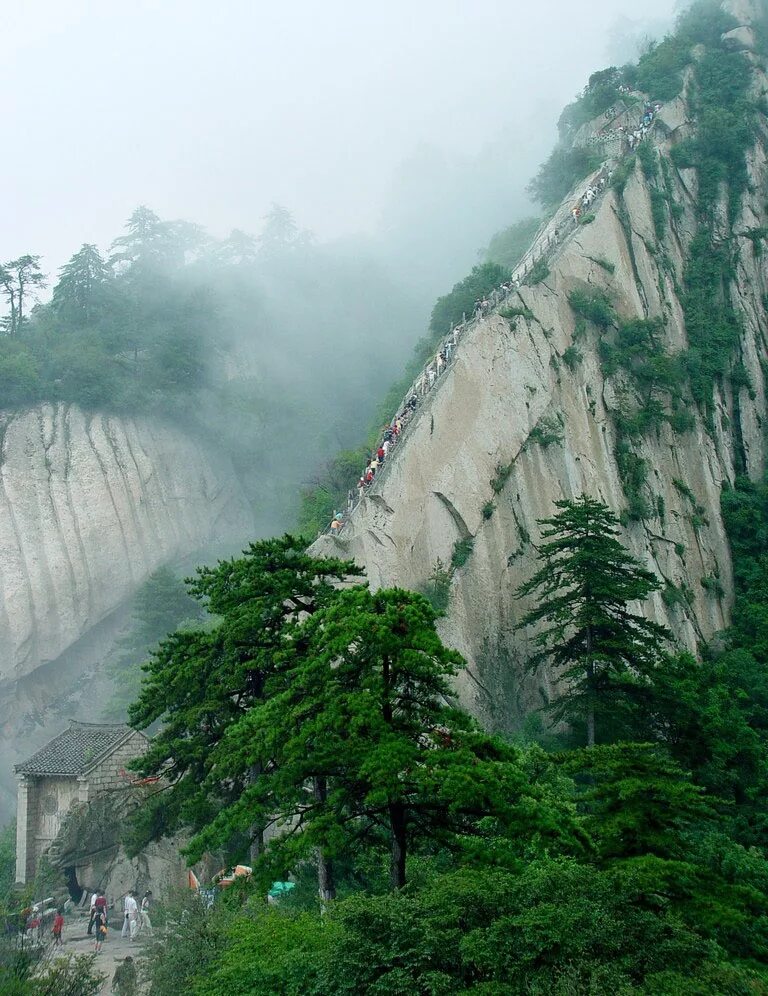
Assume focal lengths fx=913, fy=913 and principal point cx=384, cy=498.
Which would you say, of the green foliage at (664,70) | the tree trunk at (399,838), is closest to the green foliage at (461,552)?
the tree trunk at (399,838)

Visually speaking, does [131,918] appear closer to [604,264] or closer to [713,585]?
[713,585]

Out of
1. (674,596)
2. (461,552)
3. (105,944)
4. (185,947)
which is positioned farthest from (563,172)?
(185,947)

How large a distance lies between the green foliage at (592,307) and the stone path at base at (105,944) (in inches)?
1034

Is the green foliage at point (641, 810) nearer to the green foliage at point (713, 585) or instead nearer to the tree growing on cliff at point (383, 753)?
the tree growing on cliff at point (383, 753)

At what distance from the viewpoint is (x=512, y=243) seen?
184 feet

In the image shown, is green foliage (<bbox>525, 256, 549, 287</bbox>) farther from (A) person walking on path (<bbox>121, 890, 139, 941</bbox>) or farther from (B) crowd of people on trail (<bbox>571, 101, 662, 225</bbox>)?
(A) person walking on path (<bbox>121, 890, 139, 941</bbox>)

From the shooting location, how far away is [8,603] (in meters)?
38.4

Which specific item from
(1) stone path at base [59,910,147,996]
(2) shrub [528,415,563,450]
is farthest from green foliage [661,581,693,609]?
(1) stone path at base [59,910,147,996]

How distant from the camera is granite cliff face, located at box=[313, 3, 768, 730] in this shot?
2727 cm

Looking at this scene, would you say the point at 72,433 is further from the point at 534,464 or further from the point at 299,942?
the point at 299,942

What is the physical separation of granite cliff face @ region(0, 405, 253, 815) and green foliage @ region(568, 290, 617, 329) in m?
22.3

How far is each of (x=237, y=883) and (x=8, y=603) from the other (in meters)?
29.4

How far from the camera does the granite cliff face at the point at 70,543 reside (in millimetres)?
39156

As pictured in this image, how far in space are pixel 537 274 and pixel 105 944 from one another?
26.9 metres
